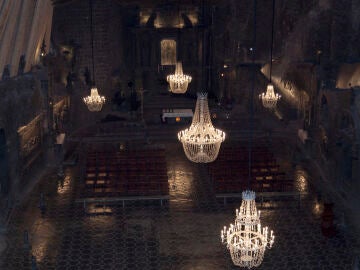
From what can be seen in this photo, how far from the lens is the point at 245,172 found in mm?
18312

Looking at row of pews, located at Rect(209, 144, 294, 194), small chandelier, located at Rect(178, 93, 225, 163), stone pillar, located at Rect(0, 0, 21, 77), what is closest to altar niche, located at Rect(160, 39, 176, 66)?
row of pews, located at Rect(209, 144, 294, 194)

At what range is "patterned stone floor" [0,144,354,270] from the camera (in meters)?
13.2

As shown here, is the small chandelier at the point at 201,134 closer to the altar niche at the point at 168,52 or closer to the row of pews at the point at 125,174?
the row of pews at the point at 125,174

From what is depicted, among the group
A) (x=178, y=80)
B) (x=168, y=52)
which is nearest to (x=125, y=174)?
(x=178, y=80)

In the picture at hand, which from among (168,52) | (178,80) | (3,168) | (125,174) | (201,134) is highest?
(168,52)

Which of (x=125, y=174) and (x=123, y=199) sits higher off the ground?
(x=125, y=174)

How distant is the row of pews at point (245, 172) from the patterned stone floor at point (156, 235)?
0.54 meters

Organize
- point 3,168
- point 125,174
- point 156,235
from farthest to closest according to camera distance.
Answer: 1. point 125,174
2. point 3,168
3. point 156,235

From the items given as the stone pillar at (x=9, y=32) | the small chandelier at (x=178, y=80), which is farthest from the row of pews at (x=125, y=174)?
the stone pillar at (x=9, y=32)

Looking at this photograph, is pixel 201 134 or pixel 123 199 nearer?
pixel 201 134

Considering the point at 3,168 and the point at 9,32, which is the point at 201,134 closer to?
the point at 9,32

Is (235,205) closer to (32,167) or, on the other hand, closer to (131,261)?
(131,261)

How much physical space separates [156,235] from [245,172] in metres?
4.95

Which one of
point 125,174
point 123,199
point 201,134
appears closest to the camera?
point 201,134
